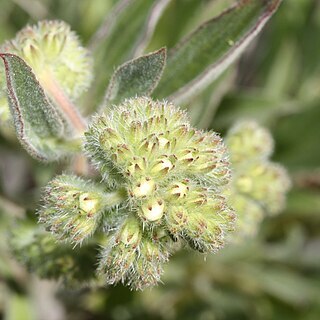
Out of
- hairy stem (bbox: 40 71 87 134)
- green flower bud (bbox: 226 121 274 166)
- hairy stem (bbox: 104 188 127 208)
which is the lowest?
hairy stem (bbox: 104 188 127 208)

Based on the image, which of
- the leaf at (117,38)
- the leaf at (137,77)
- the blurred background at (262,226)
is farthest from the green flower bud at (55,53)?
the blurred background at (262,226)

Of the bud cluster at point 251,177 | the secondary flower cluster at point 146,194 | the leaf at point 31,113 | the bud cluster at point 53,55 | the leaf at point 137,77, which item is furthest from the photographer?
the bud cluster at point 251,177

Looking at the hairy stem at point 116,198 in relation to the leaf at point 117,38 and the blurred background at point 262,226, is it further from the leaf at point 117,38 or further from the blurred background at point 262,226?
the blurred background at point 262,226

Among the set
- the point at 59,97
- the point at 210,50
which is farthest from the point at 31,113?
the point at 210,50

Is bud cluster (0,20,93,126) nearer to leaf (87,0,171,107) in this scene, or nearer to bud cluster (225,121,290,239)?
leaf (87,0,171,107)

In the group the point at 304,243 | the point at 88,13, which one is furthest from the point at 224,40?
the point at 304,243

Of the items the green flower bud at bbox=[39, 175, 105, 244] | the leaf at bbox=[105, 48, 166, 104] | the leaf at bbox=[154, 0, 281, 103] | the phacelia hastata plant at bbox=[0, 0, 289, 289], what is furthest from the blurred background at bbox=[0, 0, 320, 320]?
the green flower bud at bbox=[39, 175, 105, 244]

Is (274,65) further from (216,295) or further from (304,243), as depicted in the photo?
(216,295)
